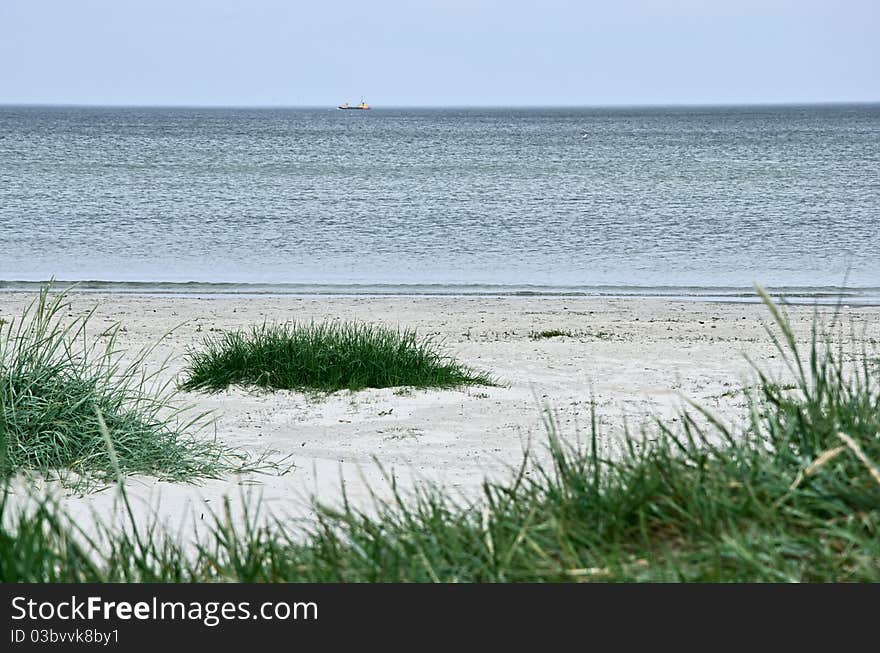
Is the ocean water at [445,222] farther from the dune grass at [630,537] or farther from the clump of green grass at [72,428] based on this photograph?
the dune grass at [630,537]

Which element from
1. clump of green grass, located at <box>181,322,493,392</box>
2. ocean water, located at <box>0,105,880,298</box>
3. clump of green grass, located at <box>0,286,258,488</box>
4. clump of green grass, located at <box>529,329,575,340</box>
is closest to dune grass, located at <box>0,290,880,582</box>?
clump of green grass, located at <box>0,286,258,488</box>

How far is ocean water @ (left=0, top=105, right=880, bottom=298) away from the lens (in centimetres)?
2180

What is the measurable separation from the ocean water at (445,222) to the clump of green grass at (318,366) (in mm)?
3670

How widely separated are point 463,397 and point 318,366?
3.69 feet

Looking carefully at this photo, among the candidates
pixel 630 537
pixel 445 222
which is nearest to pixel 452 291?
pixel 445 222

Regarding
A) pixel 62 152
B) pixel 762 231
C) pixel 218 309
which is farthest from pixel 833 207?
pixel 62 152

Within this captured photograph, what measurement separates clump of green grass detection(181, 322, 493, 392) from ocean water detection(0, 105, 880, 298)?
3670 millimetres

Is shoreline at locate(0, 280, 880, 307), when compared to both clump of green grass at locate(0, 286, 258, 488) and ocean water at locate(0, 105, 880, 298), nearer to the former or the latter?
ocean water at locate(0, 105, 880, 298)

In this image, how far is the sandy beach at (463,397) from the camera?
19.2 feet

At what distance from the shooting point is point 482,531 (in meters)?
2.95

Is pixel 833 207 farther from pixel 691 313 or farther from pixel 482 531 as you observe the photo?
pixel 482 531

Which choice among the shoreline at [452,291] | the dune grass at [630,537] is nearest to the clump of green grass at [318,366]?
the dune grass at [630,537]

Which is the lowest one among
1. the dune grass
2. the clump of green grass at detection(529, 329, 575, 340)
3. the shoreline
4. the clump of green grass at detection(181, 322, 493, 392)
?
the shoreline
